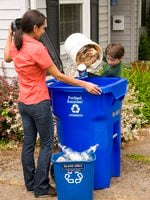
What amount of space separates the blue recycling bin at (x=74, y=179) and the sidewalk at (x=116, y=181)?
0.92 ft

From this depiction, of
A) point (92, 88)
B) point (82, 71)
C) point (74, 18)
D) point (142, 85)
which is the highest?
point (74, 18)

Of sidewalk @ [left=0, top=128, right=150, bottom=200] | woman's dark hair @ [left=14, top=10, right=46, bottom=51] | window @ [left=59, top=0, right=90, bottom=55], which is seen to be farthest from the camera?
window @ [left=59, top=0, right=90, bottom=55]

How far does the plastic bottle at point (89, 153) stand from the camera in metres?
3.80

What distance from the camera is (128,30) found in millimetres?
10992

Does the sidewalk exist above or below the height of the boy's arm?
below

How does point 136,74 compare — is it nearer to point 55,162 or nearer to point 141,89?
point 141,89

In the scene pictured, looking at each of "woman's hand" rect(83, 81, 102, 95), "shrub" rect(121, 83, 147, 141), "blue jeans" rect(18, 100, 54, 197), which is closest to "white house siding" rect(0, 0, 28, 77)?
"shrub" rect(121, 83, 147, 141)

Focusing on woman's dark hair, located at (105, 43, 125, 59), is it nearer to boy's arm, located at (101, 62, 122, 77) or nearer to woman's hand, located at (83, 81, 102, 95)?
boy's arm, located at (101, 62, 122, 77)

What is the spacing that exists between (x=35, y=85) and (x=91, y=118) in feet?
2.00

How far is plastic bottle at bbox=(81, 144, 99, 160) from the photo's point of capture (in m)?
3.80

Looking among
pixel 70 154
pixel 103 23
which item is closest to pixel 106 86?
pixel 70 154

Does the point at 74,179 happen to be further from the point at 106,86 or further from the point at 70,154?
the point at 106,86

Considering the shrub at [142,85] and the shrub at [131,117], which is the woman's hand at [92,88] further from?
the shrub at [142,85]

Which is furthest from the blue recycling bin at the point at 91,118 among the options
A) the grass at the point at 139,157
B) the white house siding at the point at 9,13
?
the white house siding at the point at 9,13
